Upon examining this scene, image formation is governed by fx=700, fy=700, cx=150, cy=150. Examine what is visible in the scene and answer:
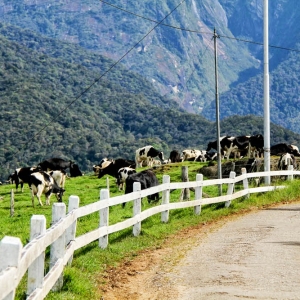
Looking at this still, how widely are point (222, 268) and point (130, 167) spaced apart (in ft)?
106

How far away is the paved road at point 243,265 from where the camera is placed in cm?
1031

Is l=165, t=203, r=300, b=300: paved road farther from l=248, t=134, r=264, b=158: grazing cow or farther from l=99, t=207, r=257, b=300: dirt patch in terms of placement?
Answer: l=248, t=134, r=264, b=158: grazing cow

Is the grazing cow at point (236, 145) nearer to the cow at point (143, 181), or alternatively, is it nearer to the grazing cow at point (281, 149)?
the grazing cow at point (281, 149)

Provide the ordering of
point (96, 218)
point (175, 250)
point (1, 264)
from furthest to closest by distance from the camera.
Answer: point (96, 218) → point (175, 250) → point (1, 264)

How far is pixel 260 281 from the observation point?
1094 cm

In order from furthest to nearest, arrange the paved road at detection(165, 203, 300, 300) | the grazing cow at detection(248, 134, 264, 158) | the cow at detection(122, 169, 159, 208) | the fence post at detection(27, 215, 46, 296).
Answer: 1. the grazing cow at detection(248, 134, 264, 158)
2. the cow at detection(122, 169, 159, 208)
3. the paved road at detection(165, 203, 300, 300)
4. the fence post at detection(27, 215, 46, 296)

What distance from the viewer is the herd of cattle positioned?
2620 cm

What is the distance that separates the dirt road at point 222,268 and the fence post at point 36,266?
7.80 feet

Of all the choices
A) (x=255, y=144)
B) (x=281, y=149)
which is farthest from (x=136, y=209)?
(x=281, y=149)

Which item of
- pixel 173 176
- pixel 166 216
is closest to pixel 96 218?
pixel 166 216

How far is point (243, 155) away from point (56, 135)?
136959mm

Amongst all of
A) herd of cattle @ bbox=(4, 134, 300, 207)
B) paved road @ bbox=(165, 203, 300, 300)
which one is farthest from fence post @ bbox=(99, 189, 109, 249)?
herd of cattle @ bbox=(4, 134, 300, 207)

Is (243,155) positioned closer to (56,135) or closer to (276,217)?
(276,217)

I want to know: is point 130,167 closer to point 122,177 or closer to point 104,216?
point 122,177
